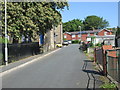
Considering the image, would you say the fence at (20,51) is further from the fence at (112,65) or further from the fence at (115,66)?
the fence at (115,66)

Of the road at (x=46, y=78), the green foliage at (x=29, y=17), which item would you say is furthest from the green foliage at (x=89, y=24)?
the road at (x=46, y=78)

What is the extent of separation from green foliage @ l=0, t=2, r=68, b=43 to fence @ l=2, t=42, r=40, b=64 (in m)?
1.32

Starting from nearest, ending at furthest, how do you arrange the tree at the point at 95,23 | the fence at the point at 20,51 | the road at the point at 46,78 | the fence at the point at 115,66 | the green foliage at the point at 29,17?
the fence at the point at 115,66
the road at the point at 46,78
the fence at the point at 20,51
the green foliage at the point at 29,17
the tree at the point at 95,23

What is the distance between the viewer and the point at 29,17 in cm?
2527

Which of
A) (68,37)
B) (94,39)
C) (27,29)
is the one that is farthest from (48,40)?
(68,37)

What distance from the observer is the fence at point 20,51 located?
21469mm

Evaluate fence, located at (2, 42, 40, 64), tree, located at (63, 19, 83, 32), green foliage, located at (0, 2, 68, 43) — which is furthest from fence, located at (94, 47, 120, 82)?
tree, located at (63, 19, 83, 32)

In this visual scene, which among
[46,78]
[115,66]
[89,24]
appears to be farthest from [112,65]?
[89,24]

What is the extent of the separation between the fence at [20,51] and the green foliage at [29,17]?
132 centimetres

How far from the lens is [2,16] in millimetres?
23156

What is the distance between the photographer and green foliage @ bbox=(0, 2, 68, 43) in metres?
23.6

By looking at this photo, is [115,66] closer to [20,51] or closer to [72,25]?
[20,51]

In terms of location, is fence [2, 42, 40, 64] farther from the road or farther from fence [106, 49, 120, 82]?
fence [106, 49, 120, 82]

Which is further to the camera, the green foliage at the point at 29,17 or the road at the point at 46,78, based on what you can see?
the green foliage at the point at 29,17
